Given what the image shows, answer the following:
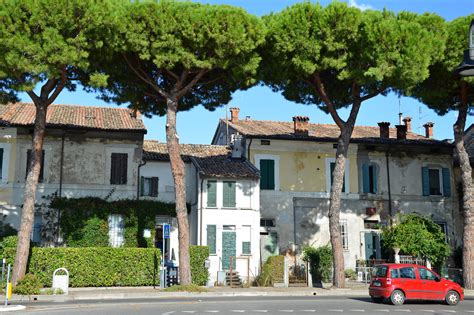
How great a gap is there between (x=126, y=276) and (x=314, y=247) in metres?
10.8

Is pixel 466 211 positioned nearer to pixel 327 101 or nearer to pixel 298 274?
pixel 327 101

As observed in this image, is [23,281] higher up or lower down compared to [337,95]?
lower down

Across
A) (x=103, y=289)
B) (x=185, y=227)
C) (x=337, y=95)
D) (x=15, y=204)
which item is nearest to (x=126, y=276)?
(x=103, y=289)

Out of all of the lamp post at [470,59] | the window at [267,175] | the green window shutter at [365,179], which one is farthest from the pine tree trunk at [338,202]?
the lamp post at [470,59]

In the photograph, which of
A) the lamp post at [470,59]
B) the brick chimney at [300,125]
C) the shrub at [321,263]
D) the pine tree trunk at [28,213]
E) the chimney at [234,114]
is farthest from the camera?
the chimney at [234,114]

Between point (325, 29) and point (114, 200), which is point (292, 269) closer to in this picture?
point (114, 200)

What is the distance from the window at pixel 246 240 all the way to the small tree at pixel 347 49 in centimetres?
561

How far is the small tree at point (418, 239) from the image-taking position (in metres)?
29.0

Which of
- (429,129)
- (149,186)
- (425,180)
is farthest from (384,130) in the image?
(149,186)

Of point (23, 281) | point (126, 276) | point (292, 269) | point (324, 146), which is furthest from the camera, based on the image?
point (324, 146)

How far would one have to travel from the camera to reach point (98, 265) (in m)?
25.3

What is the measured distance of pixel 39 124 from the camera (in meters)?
23.5

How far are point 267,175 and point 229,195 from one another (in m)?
3.05

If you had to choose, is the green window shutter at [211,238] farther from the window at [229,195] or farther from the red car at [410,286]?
the red car at [410,286]
